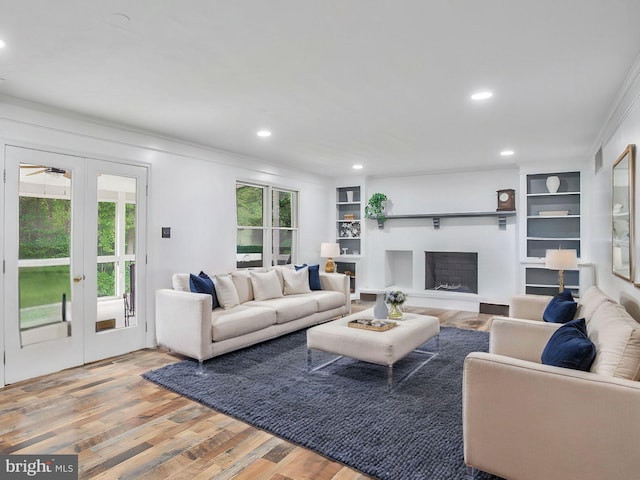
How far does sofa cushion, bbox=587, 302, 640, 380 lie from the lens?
1758mm

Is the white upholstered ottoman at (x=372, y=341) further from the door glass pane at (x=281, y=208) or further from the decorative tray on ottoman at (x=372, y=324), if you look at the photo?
the door glass pane at (x=281, y=208)

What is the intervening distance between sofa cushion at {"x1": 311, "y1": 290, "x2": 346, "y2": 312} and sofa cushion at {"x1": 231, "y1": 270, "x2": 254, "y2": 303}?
86 centimetres

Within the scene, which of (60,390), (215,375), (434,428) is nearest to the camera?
(434,428)

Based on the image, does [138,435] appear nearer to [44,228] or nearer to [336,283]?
[44,228]

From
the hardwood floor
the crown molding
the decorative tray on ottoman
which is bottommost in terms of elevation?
the hardwood floor

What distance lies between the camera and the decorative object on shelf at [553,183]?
20.0 feet

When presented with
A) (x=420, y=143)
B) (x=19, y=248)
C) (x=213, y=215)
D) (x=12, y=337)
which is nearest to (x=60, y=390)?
(x=12, y=337)

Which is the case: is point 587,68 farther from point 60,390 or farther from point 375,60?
point 60,390

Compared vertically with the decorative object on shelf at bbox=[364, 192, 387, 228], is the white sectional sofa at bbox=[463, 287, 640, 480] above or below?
below

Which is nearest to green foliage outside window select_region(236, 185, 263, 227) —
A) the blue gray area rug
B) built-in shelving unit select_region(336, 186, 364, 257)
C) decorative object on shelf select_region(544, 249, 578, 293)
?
the blue gray area rug

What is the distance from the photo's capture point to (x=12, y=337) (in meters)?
3.34

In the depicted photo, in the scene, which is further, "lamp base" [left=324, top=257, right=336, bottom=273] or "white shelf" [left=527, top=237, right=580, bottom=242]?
"lamp base" [left=324, top=257, right=336, bottom=273]

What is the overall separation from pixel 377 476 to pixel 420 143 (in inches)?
155

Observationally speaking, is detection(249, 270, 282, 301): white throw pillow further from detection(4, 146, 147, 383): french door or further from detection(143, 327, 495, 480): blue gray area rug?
detection(4, 146, 147, 383): french door
